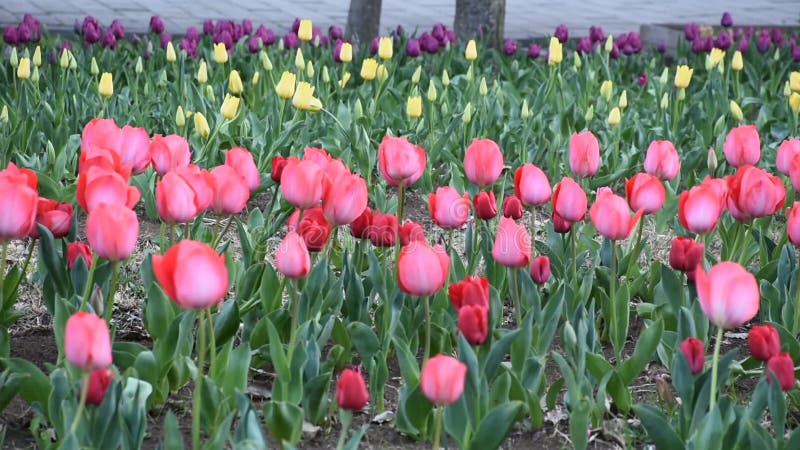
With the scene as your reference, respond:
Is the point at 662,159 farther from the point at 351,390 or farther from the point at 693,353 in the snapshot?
the point at 351,390

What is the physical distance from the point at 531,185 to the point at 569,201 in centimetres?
13

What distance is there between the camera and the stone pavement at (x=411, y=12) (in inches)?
385

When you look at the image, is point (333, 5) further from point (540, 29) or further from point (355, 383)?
point (355, 383)

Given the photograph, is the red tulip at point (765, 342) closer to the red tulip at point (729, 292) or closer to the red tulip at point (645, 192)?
the red tulip at point (729, 292)

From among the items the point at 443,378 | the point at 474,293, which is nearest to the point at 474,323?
the point at 474,293

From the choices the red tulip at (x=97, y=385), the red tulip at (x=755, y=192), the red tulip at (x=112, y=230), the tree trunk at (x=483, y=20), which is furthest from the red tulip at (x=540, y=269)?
the tree trunk at (x=483, y=20)

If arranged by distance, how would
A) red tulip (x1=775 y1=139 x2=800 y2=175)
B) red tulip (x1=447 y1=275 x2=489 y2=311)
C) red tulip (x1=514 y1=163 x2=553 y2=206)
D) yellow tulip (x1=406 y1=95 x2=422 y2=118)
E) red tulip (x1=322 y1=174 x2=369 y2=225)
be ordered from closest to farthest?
1. red tulip (x1=447 y1=275 x2=489 y2=311)
2. red tulip (x1=322 y1=174 x2=369 y2=225)
3. red tulip (x1=514 y1=163 x2=553 y2=206)
4. red tulip (x1=775 y1=139 x2=800 y2=175)
5. yellow tulip (x1=406 y1=95 x2=422 y2=118)

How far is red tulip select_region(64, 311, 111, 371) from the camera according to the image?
175 centimetres

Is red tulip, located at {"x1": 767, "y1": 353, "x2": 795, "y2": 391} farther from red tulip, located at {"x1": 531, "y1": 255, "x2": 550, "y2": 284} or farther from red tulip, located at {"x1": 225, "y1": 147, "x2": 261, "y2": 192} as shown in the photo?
red tulip, located at {"x1": 225, "y1": 147, "x2": 261, "y2": 192}

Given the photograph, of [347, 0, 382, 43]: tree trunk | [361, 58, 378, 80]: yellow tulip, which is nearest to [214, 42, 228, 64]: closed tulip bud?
[361, 58, 378, 80]: yellow tulip

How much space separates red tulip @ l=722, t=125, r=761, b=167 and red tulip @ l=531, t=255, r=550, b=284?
895mm

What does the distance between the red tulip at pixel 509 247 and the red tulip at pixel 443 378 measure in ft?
2.14

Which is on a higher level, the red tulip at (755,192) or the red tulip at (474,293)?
the red tulip at (755,192)

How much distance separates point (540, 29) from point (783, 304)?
7.57 m
